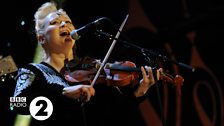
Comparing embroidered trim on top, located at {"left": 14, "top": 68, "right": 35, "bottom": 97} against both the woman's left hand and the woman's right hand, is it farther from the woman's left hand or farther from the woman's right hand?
the woman's left hand

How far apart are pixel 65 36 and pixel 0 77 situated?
Result: 71 centimetres

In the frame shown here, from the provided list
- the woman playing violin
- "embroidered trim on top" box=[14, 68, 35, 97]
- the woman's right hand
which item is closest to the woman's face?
the woman playing violin

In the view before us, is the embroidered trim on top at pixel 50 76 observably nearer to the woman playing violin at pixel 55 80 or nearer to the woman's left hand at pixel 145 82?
the woman playing violin at pixel 55 80

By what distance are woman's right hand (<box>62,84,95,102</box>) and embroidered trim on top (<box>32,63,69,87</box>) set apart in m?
0.20

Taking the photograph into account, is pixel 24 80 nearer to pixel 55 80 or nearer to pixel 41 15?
pixel 55 80

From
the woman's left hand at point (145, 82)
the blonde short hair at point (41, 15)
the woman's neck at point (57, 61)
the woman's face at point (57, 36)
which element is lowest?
the woman's left hand at point (145, 82)

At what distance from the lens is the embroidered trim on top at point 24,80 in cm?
212

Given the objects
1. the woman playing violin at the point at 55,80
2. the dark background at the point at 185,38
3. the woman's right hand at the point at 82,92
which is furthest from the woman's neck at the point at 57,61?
the dark background at the point at 185,38

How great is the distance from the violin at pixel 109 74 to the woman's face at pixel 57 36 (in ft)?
0.30

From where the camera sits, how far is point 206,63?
152 inches

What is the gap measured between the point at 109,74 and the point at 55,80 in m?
0.28

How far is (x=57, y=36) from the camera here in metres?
2.34

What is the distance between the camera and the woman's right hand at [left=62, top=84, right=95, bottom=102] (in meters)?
1.87

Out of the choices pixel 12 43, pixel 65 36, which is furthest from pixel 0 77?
pixel 65 36
